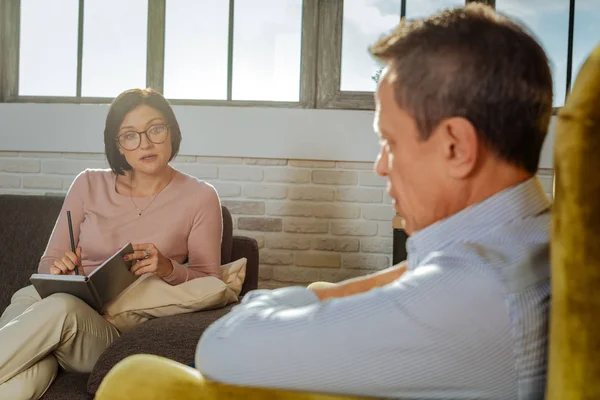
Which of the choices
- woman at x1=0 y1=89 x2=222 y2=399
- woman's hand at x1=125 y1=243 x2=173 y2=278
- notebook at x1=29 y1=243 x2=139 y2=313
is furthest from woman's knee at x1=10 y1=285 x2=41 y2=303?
woman's hand at x1=125 y1=243 x2=173 y2=278

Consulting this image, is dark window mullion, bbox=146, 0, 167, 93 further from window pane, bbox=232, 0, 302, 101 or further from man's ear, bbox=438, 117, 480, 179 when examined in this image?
man's ear, bbox=438, 117, 480, 179

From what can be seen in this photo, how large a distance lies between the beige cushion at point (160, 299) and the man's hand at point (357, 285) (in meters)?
1.01

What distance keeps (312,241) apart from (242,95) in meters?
0.81

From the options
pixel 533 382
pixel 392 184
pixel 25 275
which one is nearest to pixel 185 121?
pixel 25 275

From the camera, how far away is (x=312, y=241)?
3.39 meters

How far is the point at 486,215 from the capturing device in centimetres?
81

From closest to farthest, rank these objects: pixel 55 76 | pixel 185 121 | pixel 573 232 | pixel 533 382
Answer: pixel 573 232, pixel 533 382, pixel 185 121, pixel 55 76

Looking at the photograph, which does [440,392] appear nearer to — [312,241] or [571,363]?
[571,363]

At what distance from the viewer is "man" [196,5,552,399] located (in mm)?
725

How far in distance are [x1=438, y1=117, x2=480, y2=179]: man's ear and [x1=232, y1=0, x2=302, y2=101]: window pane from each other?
8.91 ft

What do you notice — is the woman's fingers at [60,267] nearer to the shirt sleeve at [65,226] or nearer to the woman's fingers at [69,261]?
the woman's fingers at [69,261]

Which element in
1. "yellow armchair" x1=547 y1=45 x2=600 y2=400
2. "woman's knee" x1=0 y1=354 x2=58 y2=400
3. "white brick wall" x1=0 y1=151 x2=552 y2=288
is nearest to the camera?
"yellow armchair" x1=547 y1=45 x2=600 y2=400

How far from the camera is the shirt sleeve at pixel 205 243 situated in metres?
2.34

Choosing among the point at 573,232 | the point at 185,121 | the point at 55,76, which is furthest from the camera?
the point at 55,76
